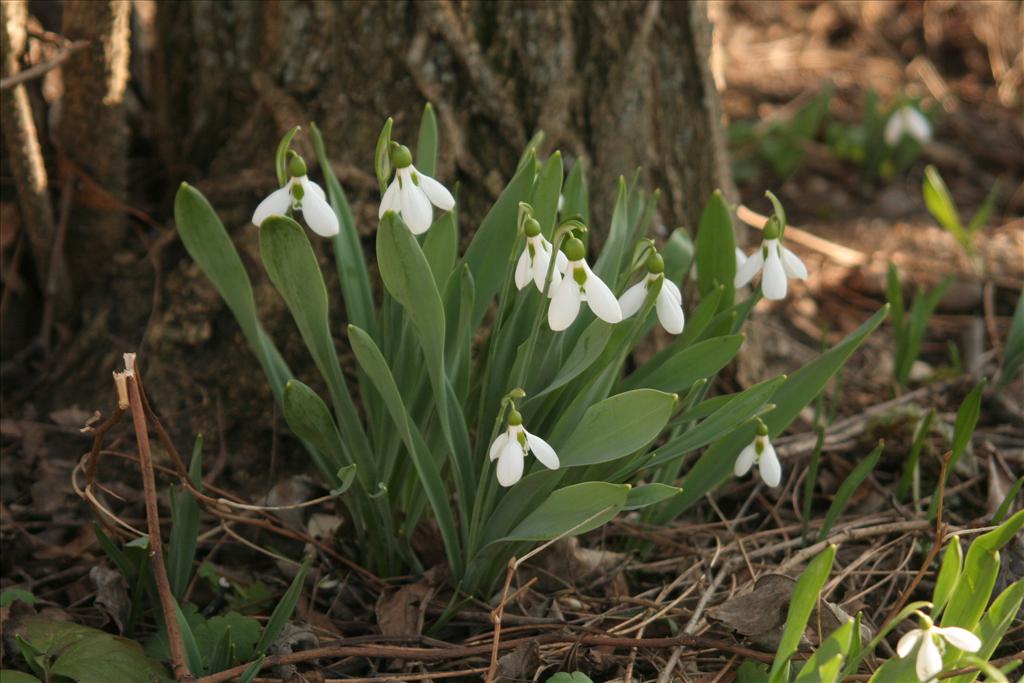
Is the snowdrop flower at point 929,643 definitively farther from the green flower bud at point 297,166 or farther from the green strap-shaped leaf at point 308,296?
the green flower bud at point 297,166

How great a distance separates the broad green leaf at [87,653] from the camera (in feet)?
4.89

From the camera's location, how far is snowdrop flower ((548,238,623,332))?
4.32 feet

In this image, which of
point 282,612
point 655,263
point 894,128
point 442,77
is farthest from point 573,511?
point 894,128

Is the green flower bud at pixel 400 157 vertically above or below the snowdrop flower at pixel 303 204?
above

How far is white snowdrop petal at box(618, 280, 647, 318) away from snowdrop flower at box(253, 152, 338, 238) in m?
0.44

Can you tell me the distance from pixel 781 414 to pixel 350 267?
2.67 ft

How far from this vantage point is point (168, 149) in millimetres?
2377

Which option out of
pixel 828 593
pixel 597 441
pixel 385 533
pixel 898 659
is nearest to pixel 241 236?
pixel 385 533

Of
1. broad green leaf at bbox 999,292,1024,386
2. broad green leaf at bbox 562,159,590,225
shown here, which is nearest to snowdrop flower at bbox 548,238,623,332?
broad green leaf at bbox 562,159,590,225

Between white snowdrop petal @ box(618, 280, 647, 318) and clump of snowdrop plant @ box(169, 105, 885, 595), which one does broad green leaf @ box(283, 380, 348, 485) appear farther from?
white snowdrop petal @ box(618, 280, 647, 318)

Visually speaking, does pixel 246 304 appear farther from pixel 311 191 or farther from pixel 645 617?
pixel 645 617

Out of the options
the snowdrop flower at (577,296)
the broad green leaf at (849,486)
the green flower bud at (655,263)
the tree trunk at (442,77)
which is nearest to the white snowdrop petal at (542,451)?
the snowdrop flower at (577,296)

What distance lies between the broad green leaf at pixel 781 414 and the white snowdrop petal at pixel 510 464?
531mm

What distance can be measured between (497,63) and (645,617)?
1.18 m
